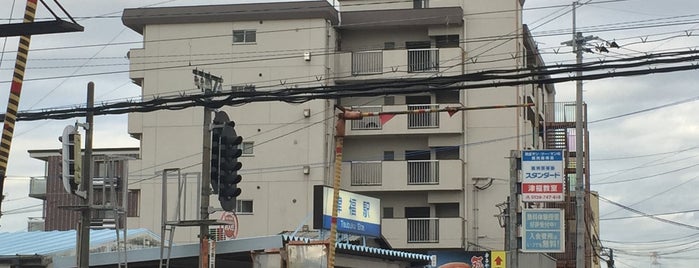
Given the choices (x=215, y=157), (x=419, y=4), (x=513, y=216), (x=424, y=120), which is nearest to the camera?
(x=215, y=157)

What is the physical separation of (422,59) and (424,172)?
492cm

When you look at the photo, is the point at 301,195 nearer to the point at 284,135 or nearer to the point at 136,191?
the point at 284,135

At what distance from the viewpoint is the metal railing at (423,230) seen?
49625 mm

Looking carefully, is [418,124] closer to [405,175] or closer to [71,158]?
[405,175]

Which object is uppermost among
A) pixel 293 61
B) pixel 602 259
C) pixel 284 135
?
pixel 293 61

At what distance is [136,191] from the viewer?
52.9 meters

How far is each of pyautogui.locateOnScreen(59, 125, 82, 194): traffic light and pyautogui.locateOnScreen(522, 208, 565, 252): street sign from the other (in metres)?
19.2

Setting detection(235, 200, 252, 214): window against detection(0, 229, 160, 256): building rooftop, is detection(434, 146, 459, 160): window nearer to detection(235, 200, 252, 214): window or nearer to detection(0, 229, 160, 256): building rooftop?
detection(235, 200, 252, 214): window

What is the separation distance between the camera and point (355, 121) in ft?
167

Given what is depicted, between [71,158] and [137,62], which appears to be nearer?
[71,158]

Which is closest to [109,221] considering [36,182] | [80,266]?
[80,266]

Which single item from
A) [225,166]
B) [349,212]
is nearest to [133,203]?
[349,212]

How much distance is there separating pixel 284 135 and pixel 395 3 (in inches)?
Answer: 309

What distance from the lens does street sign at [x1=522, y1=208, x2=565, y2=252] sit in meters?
37.8
